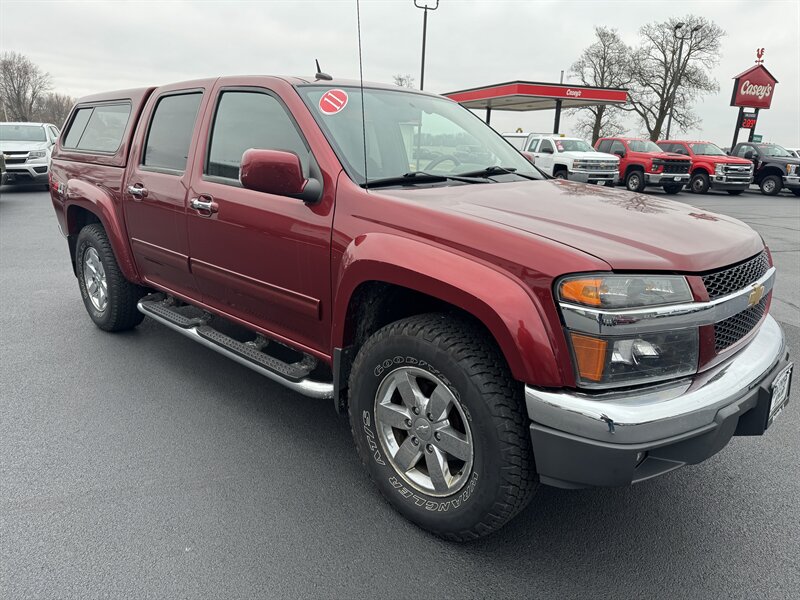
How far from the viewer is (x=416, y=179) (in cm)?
283

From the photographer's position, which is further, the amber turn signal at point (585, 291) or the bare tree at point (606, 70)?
the bare tree at point (606, 70)

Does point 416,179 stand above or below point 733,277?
above

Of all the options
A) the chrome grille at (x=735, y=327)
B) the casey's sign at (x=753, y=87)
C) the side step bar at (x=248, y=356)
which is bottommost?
the side step bar at (x=248, y=356)

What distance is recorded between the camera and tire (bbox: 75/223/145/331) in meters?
4.45

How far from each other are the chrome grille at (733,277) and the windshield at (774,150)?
23645 mm

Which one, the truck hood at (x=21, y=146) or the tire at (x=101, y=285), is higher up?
the truck hood at (x=21, y=146)

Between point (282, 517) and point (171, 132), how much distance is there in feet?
8.42

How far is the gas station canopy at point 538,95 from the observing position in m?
25.6

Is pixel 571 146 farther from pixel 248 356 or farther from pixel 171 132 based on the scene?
pixel 248 356

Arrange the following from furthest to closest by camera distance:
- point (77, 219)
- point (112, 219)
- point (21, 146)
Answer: point (21, 146)
point (77, 219)
point (112, 219)

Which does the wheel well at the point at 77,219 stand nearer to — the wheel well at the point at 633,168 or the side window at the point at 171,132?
the side window at the point at 171,132

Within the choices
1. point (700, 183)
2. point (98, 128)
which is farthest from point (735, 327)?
point (700, 183)

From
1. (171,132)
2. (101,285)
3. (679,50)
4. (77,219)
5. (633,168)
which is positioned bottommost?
(101,285)

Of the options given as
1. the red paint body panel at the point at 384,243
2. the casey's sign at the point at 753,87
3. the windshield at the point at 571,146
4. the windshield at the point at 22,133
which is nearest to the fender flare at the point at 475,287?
the red paint body panel at the point at 384,243
